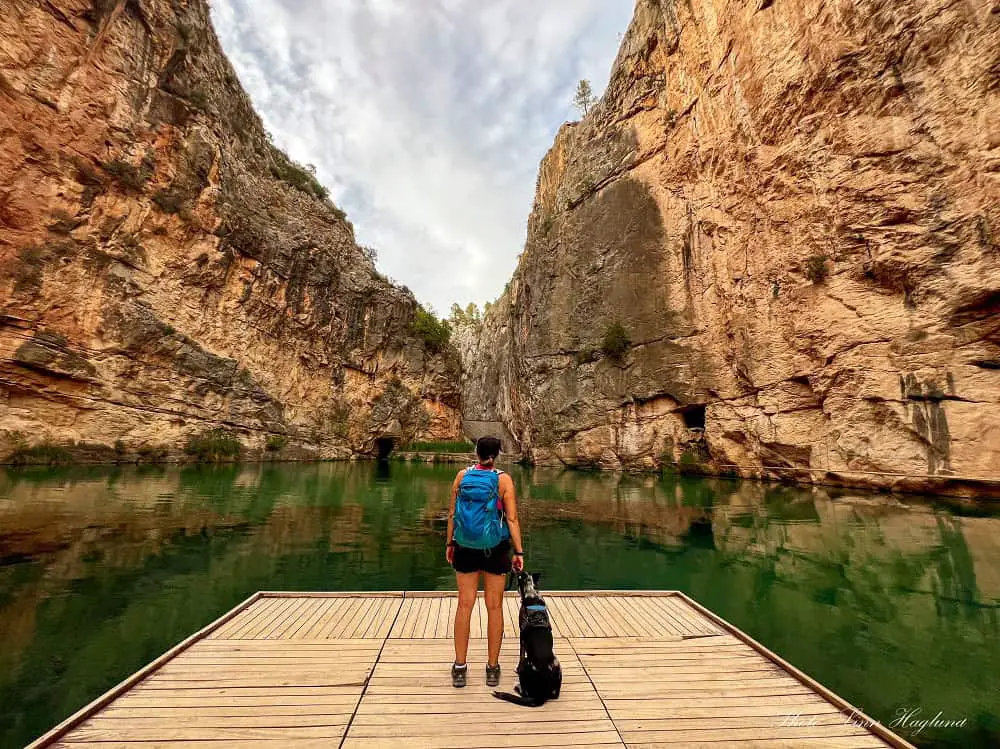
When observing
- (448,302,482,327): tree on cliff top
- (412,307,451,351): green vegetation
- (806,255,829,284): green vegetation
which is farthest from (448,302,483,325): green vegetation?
(806,255,829,284): green vegetation

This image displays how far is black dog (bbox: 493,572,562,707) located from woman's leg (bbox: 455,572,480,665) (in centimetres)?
37

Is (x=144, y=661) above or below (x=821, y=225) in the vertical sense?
below

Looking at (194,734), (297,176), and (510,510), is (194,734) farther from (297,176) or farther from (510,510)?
(297,176)

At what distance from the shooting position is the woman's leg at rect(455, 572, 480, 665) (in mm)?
3400

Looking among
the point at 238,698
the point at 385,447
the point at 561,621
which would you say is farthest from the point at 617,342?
the point at 238,698

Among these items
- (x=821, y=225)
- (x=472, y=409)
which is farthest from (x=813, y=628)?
(x=472, y=409)

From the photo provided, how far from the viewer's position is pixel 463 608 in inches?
137

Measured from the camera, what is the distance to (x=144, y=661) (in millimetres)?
4949

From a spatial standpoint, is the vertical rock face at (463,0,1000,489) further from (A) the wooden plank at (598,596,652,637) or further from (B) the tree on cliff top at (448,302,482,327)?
(B) the tree on cliff top at (448,302,482,327)

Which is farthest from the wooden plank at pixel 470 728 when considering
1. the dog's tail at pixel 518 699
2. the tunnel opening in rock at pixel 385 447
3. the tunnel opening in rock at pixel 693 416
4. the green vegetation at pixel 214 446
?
the tunnel opening in rock at pixel 385 447

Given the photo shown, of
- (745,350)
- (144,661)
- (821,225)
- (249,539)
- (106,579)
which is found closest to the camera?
(144,661)

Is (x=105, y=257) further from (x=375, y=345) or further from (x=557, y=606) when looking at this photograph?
(x=557, y=606)

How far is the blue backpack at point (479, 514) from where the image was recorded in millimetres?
3361

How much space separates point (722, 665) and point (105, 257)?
33.8 m
